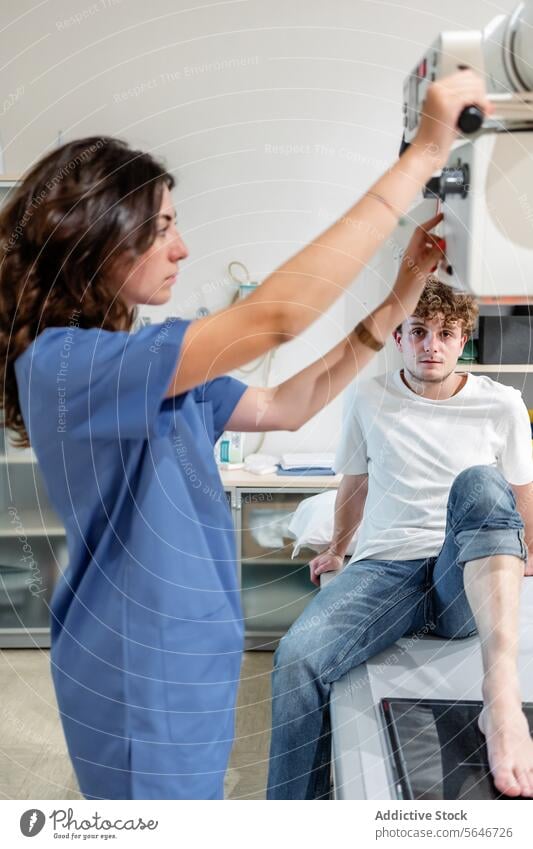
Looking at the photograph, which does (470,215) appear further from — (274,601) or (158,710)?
(274,601)

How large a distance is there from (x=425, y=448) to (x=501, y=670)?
377 mm

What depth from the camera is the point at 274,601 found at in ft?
6.88

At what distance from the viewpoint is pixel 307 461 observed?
6.64ft

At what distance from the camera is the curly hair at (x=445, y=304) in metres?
1.20

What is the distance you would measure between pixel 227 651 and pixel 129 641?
0.11 m

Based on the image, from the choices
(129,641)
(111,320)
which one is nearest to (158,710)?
(129,641)

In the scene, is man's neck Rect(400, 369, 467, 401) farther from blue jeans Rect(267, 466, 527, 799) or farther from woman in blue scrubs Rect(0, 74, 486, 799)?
woman in blue scrubs Rect(0, 74, 486, 799)

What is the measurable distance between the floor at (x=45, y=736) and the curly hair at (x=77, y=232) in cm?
92

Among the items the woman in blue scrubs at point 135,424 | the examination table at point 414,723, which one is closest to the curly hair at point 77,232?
the woman in blue scrubs at point 135,424

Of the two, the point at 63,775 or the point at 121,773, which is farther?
the point at 63,775

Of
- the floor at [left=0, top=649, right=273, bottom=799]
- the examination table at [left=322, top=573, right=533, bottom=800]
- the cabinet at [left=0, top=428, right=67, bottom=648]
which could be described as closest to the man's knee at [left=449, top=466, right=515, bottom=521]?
the examination table at [left=322, top=573, right=533, bottom=800]

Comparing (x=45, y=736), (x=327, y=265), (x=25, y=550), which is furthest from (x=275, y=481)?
(x=327, y=265)

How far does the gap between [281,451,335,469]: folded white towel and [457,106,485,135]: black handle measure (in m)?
1.30

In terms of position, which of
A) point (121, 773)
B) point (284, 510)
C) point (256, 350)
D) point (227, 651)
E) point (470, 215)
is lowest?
point (284, 510)
